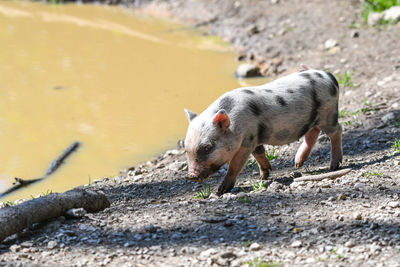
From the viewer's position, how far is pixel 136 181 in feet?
21.9

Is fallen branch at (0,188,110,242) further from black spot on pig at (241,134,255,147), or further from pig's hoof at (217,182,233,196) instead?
black spot on pig at (241,134,255,147)

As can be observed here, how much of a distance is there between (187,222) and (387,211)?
61.4 inches

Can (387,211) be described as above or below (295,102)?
below

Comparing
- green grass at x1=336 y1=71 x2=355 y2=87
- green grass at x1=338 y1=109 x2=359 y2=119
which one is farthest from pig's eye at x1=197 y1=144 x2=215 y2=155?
green grass at x1=336 y1=71 x2=355 y2=87

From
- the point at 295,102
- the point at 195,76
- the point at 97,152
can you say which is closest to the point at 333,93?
the point at 295,102

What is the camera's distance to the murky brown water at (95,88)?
7992mm

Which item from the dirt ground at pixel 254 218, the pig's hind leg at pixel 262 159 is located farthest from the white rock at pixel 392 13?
the pig's hind leg at pixel 262 159

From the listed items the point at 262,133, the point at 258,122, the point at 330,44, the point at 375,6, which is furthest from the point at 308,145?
the point at 375,6

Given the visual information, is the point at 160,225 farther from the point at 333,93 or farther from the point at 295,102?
the point at 333,93

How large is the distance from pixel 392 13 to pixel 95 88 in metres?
5.79

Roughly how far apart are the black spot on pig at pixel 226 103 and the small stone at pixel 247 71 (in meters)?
5.25

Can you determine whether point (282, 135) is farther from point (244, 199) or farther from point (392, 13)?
point (392, 13)

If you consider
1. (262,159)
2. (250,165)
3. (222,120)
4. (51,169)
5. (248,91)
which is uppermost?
(248,91)

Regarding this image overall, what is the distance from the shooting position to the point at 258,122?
5.46 meters
